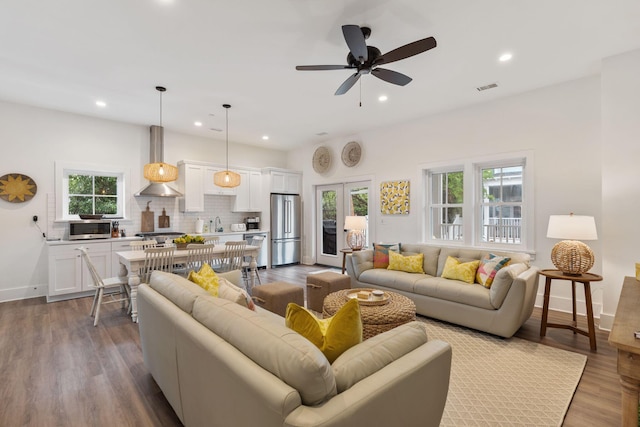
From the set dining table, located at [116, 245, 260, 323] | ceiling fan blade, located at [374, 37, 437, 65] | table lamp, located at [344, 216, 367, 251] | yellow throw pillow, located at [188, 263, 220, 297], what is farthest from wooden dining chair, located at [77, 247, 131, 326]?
ceiling fan blade, located at [374, 37, 437, 65]

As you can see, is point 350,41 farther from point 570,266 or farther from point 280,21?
point 570,266

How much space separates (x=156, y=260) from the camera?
3.84 metres

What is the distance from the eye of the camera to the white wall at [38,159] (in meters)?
4.73

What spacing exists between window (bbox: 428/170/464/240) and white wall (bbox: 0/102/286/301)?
549 cm

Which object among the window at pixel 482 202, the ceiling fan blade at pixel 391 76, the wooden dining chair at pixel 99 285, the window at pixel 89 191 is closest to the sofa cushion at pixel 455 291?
the window at pixel 482 202

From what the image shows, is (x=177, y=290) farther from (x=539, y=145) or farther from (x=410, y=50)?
(x=539, y=145)

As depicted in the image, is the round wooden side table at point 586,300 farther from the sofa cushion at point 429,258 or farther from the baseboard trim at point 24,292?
the baseboard trim at point 24,292

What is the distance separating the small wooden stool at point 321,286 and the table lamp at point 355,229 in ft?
4.67

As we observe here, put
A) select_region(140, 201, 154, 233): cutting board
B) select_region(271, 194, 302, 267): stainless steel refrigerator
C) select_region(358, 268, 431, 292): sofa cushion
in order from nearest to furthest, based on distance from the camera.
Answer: select_region(358, 268, 431, 292): sofa cushion → select_region(140, 201, 154, 233): cutting board → select_region(271, 194, 302, 267): stainless steel refrigerator

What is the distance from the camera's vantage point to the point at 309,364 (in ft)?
3.59

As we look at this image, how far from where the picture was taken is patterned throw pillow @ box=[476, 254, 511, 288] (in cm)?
348

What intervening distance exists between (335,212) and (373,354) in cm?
585

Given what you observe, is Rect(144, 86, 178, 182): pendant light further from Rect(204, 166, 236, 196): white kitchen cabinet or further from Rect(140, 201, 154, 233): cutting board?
Rect(140, 201, 154, 233): cutting board

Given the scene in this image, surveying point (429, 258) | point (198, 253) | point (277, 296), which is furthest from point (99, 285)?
point (429, 258)
